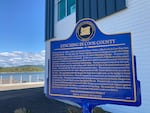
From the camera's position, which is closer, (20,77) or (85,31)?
(85,31)

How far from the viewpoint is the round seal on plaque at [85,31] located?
4.51 m

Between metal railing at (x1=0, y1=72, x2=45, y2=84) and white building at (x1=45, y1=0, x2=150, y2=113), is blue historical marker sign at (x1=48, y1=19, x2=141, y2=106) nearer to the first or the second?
white building at (x1=45, y1=0, x2=150, y2=113)

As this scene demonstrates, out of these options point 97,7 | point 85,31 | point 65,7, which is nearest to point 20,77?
point 65,7

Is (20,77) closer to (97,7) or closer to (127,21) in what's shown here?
(97,7)

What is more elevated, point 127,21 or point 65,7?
point 65,7

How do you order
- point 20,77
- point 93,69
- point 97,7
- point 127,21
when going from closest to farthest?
point 93,69 → point 127,21 → point 97,7 → point 20,77

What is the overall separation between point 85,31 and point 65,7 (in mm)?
7794

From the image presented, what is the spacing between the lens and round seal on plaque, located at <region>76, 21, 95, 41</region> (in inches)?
178

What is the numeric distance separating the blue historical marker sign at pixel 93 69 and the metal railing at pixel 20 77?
19.9 m

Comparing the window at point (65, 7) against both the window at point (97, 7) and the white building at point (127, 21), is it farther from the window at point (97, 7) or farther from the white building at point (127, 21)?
the window at point (97, 7)

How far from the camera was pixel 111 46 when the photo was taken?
4230mm

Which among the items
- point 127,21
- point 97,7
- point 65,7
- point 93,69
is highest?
point 65,7

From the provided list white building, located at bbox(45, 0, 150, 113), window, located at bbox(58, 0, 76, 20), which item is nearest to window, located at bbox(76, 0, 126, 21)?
white building, located at bbox(45, 0, 150, 113)

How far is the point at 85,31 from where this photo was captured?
15.2 feet
